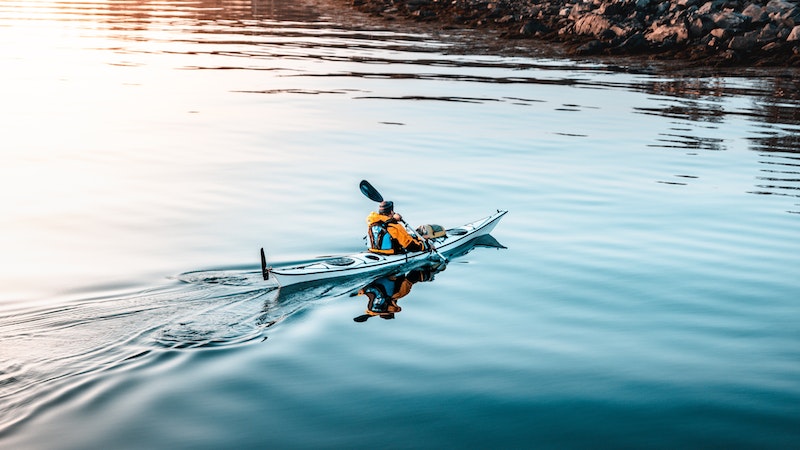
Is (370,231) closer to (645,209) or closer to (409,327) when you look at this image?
(409,327)

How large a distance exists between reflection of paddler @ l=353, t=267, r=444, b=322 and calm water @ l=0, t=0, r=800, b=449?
0.25 meters

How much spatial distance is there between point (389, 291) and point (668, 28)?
3691 cm

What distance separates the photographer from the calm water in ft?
35.7

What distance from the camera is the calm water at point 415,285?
1088 centimetres

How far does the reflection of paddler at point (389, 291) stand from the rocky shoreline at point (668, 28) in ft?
108

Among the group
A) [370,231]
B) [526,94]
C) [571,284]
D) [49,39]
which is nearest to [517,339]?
[571,284]

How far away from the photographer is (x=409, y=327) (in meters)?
14.0

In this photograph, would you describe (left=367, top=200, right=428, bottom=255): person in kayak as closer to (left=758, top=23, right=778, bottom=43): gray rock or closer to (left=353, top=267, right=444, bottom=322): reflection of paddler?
(left=353, top=267, right=444, bottom=322): reflection of paddler

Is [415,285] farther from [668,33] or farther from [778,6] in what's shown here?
[778,6]

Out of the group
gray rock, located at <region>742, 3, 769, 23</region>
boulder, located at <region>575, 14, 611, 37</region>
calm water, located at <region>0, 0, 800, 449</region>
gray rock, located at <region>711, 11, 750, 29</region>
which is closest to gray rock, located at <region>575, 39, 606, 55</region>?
boulder, located at <region>575, 14, 611, 37</region>

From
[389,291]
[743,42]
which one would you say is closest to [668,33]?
[743,42]

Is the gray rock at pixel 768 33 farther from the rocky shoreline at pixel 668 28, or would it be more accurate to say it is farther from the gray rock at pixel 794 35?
the gray rock at pixel 794 35

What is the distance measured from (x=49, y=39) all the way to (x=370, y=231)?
51.5 metres

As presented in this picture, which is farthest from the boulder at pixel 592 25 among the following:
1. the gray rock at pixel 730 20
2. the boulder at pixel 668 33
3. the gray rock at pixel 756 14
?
the gray rock at pixel 756 14
